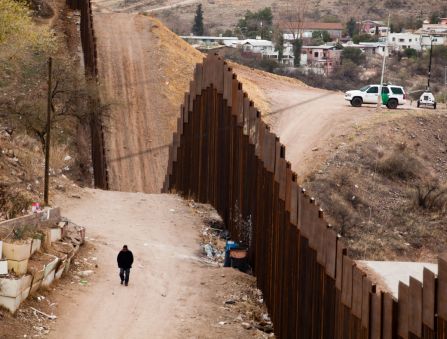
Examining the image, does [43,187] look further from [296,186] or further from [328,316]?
[328,316]

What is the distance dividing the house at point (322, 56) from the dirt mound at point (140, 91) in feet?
184

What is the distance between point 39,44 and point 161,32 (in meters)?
19.6

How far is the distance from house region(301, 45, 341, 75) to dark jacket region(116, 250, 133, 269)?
332 feet

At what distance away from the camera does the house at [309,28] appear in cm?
15750

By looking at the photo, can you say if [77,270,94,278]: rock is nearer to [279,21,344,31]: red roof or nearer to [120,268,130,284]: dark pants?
[120,268,130,284]: dark pants

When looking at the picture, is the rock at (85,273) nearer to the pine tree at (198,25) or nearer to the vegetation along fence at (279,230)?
the vegetation along fence at (279,230)

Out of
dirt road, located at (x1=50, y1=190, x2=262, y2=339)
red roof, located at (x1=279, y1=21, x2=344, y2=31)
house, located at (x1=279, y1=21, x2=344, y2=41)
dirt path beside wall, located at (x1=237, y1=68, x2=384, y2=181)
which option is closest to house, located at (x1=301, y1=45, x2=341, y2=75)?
house, located at (x1=279, y1=21, x2=344, y2=41)

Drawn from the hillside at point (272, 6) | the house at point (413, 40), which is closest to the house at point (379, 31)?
the house at point (413, 40)

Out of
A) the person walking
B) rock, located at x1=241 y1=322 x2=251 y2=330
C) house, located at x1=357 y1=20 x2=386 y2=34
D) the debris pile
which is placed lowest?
house, located at x1=357 y1=20 x2=386 y2=34

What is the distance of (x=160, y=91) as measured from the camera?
59812 mm

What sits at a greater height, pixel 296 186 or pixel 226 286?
pixel 296 186

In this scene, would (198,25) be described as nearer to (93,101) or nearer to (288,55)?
(288,55)

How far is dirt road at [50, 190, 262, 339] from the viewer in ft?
62.1

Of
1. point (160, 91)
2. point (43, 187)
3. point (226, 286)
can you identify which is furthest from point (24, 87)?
point (226, 286)
